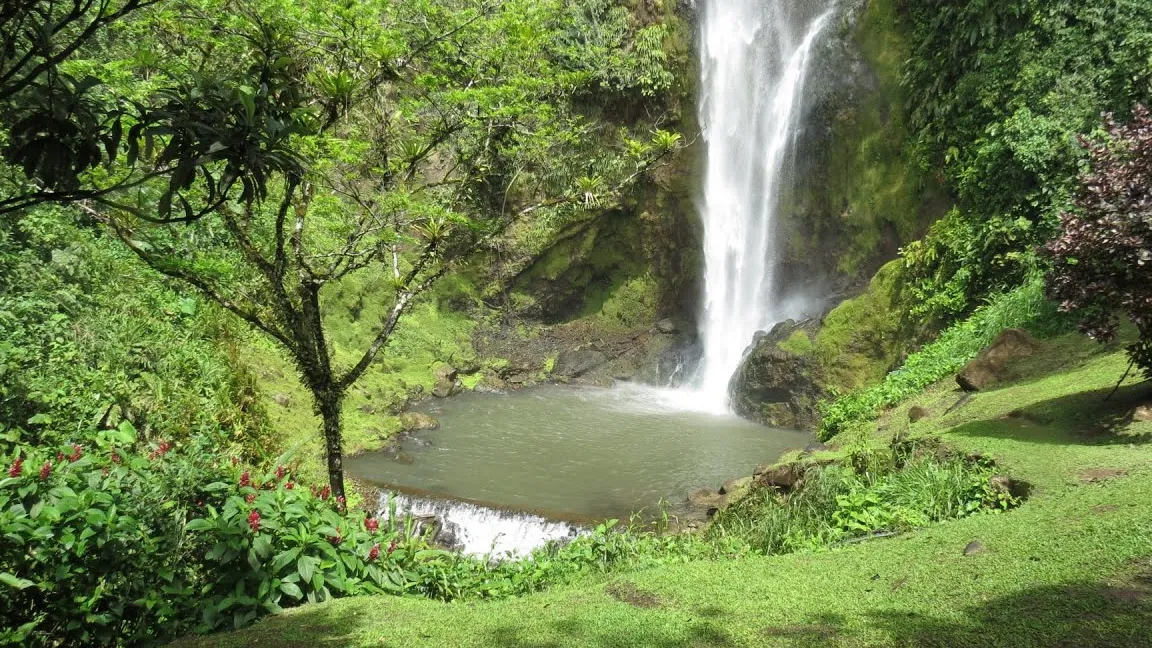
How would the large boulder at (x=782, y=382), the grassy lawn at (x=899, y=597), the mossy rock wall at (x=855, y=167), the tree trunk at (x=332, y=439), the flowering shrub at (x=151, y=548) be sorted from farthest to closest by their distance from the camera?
the mossy rock wall at (x=855, y=167)
the large boulder at (x=782, y=382)
the tree trunk at (x=332, y=439)
the flowering shrub at (x=151, y=548)
the grassy lawn at (x=899, y=597)

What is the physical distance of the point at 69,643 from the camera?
3414 millimetres

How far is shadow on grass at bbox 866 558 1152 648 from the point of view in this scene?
2699 mm

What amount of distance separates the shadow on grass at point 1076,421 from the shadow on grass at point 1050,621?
8.52 ft

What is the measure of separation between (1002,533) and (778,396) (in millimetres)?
11124

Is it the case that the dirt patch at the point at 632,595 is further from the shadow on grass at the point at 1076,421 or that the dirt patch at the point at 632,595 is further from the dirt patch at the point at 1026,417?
the dirt patch at the point at 1026,417

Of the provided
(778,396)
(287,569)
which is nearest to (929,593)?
(287,569)

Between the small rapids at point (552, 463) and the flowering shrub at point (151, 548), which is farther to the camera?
the small rapids at point (552, 463)

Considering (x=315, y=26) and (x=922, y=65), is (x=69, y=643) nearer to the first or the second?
(x=315, y=26)

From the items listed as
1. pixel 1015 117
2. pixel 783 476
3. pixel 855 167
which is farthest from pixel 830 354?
pixel 783 476

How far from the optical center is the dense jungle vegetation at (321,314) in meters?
3.18

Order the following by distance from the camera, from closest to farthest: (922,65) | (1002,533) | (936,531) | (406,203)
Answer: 1. (1002,533)
2. (936,531)
3. (406,203)
4. (922,65)

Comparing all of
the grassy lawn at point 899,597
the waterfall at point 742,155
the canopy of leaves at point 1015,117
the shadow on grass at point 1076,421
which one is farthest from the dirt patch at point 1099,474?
the waterfall at point 742,155

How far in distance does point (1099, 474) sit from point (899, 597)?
205 cm

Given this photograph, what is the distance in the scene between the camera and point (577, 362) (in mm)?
21438
